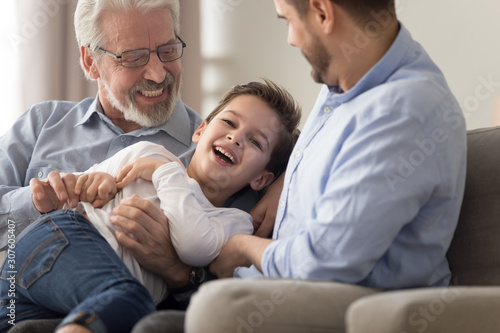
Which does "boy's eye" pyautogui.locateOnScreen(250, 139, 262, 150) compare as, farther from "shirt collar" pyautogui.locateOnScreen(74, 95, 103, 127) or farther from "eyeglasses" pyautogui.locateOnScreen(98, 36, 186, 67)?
"shirt collar" pyautogui.locateOnScreen(74, 95, 103, 127)

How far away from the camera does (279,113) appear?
1888 millimetres

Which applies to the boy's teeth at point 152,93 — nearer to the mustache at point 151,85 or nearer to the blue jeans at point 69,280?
the mustache at point 151,85

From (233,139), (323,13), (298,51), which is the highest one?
(323,13)

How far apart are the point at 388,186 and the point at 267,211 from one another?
67 cm

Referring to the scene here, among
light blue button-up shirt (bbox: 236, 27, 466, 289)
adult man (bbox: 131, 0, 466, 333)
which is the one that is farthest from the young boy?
light blue button-up shirt (bbox: 236, 27, 466, 289)

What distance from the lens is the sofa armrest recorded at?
984 mm

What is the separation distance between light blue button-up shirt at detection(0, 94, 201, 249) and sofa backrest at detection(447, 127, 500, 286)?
3.11ft

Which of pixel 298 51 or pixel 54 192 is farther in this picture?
pixel 298 51

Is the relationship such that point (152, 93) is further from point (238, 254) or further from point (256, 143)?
point (238, 254)

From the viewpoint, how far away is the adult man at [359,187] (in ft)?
3.40

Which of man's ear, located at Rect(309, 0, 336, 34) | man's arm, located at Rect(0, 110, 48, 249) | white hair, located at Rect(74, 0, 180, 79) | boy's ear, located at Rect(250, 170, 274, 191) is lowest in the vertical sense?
man's arm, located at Rect(0, 110, 48, 249)

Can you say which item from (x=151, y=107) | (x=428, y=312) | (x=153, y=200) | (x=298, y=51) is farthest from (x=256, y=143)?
(x=298, y=51)

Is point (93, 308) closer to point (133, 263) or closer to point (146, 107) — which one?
point (133, 263)

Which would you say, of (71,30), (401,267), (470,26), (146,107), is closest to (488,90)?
(470,26)
